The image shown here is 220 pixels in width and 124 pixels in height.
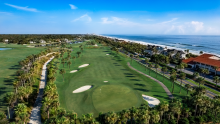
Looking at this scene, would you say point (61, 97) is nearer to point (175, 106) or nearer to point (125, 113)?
point (125, 113)

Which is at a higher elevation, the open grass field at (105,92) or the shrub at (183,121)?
the open grass field at (105,92)

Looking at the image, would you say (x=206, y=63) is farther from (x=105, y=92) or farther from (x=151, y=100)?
(x=105, y=92)

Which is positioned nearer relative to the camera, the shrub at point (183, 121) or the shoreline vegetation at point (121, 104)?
the shoreline vegetation at point (121, 104)

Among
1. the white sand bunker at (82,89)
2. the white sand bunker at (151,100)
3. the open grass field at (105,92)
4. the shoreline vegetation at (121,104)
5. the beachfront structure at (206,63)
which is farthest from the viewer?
the beachfront structure at (206,63)

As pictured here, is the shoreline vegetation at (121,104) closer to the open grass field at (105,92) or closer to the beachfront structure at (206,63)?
the open grass field at (105,92)

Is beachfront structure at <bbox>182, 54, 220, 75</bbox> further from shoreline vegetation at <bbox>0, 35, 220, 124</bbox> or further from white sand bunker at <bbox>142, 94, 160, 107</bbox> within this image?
white sand bunker at <bbox>142, 94, 160, 107</bbox>

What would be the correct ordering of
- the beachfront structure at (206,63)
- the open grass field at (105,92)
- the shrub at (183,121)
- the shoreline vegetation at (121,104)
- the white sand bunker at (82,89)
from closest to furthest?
the shoreline vegetation at (121,104) < the shrub at (183,121) < the open grass field at (105,92) < the white sand bunker at (82,89) < the beachfront structure at (206,63)

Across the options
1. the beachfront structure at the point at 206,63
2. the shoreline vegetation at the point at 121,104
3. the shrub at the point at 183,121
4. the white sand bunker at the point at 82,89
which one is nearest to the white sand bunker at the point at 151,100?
the shoreline vegetation at the point at 121,104

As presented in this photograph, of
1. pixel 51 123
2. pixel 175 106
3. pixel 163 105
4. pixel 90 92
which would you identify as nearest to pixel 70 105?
pixel 90 92

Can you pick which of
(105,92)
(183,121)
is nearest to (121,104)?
(105,92)
